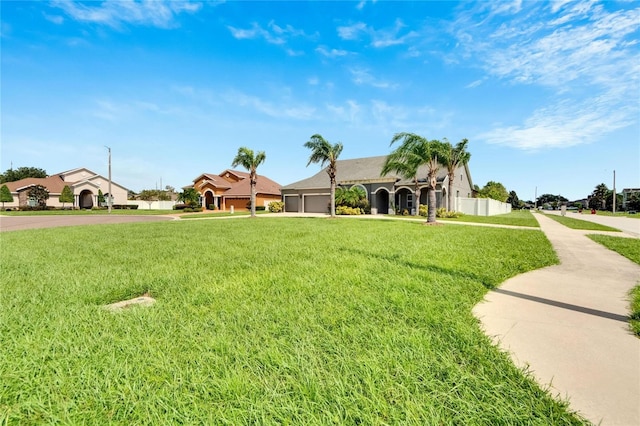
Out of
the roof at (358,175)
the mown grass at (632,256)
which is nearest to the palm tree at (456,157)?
the roof at (358,175)

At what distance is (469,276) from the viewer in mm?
5039

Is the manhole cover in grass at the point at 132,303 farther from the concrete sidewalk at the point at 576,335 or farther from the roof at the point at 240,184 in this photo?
the roof at the point at 240,184

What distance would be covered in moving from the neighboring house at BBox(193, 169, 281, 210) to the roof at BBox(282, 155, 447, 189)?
8.12 meters

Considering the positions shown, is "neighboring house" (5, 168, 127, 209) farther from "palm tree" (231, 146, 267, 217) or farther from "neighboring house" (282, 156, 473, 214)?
"palm tree" (231, 146, 267, 217)

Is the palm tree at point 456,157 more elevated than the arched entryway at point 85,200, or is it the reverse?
the palm tree at point 456,157

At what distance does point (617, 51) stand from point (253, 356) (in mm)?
11586

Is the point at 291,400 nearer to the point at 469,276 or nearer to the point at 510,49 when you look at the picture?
the point at 469,276

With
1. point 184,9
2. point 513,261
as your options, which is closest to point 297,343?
point 513,261

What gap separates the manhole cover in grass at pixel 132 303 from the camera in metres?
3.77

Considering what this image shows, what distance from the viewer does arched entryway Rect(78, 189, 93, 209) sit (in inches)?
1777

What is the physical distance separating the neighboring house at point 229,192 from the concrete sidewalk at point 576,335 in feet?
119

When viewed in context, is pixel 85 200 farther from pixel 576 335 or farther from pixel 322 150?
pixel 576 335

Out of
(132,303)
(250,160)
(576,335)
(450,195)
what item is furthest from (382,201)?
(132,303)

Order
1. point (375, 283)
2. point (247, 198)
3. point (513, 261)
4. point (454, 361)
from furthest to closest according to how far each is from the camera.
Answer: point (247, 198) → point (513, 261) → point (375, 283) → point (454, 361)
